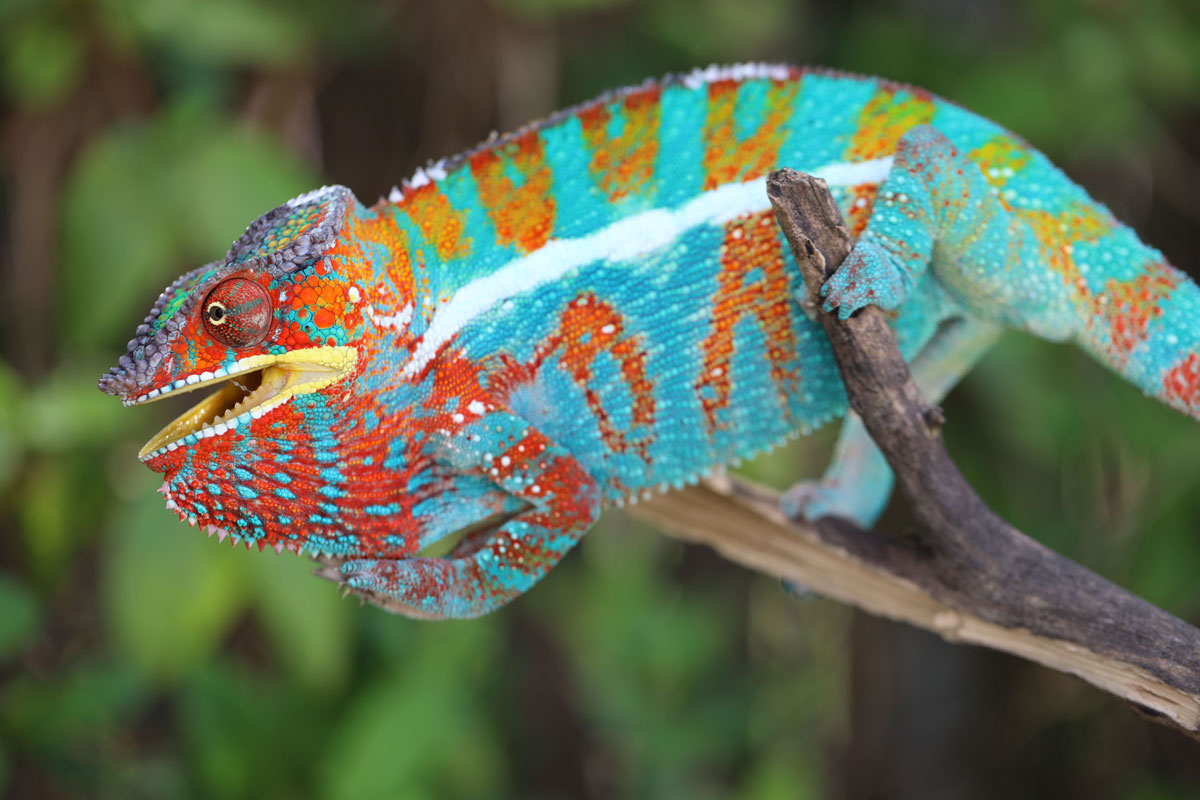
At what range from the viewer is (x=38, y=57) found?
2547mm

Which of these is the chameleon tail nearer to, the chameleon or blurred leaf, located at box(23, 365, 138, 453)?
the chameleon

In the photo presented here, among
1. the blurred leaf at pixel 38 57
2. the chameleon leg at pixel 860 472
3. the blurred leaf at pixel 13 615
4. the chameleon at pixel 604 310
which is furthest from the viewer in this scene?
the blurred leaf at pixel 38 57

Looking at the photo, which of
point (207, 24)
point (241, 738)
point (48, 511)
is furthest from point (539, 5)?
point (241, 738)

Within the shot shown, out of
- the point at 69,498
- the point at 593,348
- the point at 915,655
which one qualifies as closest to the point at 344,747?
the point at 69,498

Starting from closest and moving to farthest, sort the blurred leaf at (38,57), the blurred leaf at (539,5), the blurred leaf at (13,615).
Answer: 1. the blurred leaf at (13,615)
2. the blurred leaf at (38,57)
3. the blurred leaf at (539,5)

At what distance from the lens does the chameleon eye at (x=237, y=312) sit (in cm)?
120

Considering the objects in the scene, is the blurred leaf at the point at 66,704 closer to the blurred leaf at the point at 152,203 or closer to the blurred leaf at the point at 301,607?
the blurred leaf at the point at 301,607

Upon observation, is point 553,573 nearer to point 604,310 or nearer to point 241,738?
point 241,738

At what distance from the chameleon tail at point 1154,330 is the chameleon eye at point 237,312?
1067 millimetres

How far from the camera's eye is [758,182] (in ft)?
4.77

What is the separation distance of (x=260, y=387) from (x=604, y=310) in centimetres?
45

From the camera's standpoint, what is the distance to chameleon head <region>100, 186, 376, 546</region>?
47.3 inches

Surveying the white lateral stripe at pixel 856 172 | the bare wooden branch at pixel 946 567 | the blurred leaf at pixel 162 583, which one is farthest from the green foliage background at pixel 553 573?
the white lateral stripe at pixel 856 172

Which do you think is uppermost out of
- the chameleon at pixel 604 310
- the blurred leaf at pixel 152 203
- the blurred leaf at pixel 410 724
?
the blurred leaf at pixel 152 203
